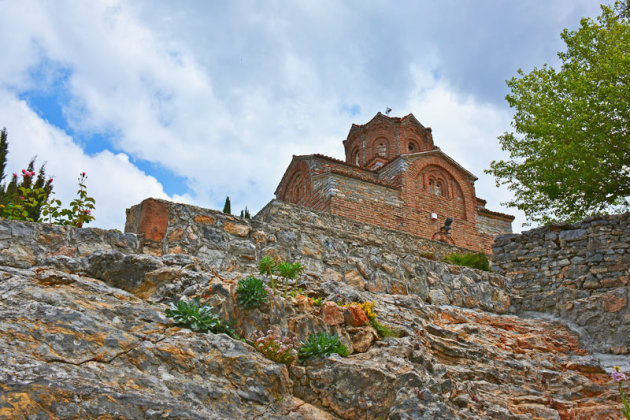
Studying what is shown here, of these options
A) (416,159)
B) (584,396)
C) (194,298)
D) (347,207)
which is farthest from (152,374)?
(416,159)

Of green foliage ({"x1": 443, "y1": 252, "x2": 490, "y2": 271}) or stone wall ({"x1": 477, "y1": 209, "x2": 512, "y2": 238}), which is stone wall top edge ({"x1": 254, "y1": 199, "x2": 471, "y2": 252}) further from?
stone wall ({"x1": 477, "y1": 209, "x2": 512, "y2": 238})

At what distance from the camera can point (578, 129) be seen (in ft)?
46.3

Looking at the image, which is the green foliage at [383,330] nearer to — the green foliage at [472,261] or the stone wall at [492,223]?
the green foliage at [472,261]

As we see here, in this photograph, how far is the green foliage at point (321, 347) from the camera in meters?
4.43

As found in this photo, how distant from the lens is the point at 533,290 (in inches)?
361

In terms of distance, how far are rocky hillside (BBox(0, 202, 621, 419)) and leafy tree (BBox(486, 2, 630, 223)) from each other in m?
8.45

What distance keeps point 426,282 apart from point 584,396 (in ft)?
9.11

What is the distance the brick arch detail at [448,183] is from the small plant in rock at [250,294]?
16092 millimetres

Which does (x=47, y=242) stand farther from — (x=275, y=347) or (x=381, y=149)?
(x=381, y=149)

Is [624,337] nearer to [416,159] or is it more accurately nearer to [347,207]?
[347,207]

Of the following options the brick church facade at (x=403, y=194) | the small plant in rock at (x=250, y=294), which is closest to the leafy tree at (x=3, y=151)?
the brick church facade at (x=403, y=194)

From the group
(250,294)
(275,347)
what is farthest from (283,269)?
(275,347)

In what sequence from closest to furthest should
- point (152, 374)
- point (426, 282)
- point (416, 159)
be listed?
point (152, 374)
point (426, 282)
point (416, 159)

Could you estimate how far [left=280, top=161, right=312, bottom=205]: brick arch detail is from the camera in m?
20.2
